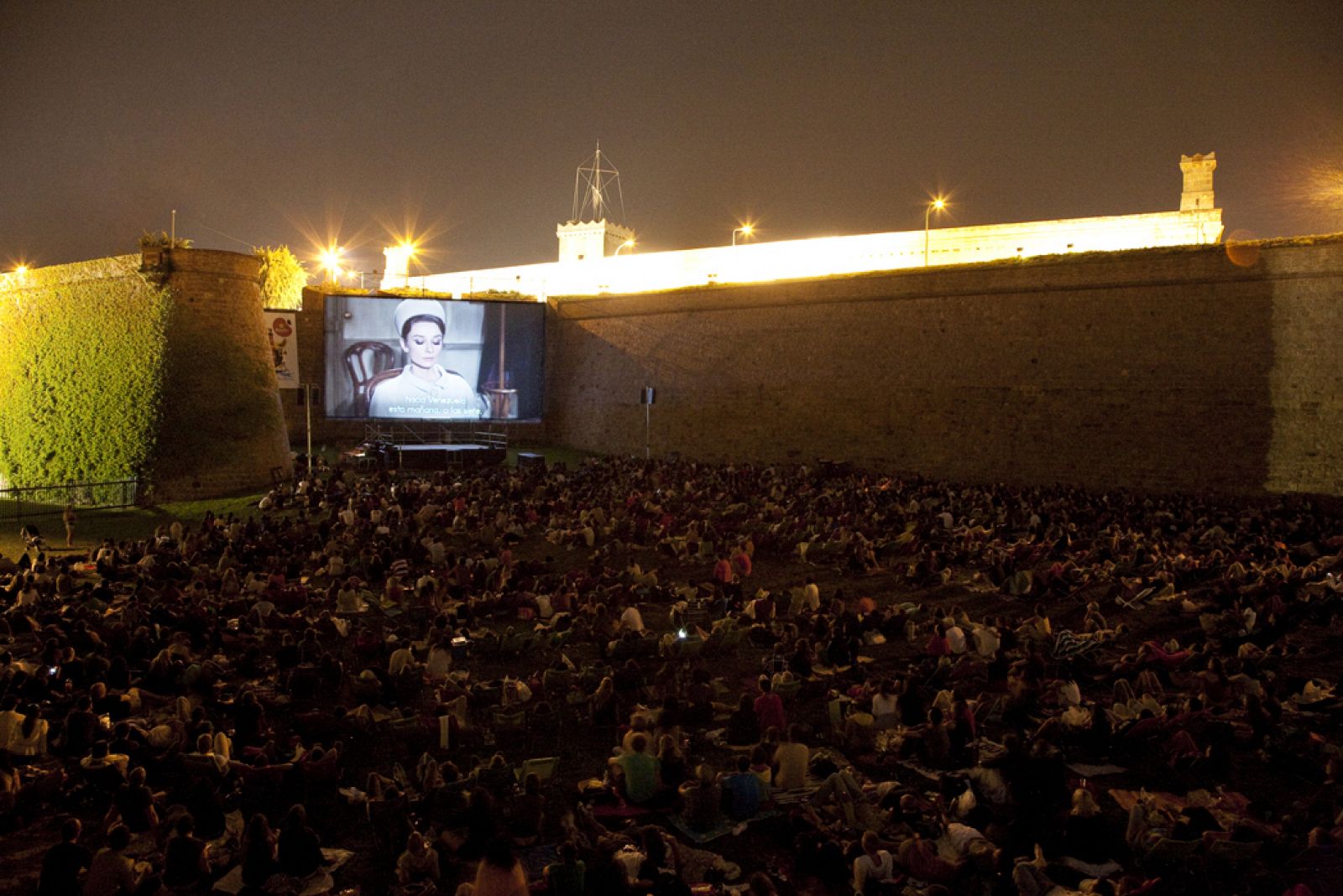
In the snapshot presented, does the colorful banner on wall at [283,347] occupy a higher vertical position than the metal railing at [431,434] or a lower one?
higher

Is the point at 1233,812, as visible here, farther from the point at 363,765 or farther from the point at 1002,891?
the point at 363,765

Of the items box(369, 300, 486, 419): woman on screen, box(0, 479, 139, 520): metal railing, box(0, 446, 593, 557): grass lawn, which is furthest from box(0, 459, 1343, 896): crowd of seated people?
box(369, 300, 486, 419): woman on screen

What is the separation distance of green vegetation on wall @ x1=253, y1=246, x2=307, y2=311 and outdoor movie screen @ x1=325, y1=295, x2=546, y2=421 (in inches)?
128

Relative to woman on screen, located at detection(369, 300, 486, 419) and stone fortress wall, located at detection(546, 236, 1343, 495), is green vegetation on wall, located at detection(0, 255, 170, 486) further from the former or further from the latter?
stone fortress wall, located at detection(546, 236, 1343, 495)

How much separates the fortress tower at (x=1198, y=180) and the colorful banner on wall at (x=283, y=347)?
1437 inches

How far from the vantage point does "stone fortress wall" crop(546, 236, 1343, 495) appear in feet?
72.4

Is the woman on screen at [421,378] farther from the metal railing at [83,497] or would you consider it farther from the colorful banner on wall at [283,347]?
the metal railing at [83,497]

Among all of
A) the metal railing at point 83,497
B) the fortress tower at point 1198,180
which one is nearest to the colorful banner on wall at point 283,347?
the metal railing at point 83,497

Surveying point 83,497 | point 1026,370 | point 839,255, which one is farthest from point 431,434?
point 839,255

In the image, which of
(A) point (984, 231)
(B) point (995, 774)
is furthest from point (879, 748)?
(A) point (984, 231)

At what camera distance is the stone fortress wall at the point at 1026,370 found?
22.1 m

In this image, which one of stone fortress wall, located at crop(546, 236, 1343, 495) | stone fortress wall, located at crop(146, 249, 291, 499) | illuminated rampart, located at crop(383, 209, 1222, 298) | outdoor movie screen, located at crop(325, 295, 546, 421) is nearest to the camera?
stone fortress wall, located at crop(546, 236, 1343, 495)

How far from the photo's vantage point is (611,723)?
A: 9.00 m

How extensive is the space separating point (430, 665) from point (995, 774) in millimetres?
5834
